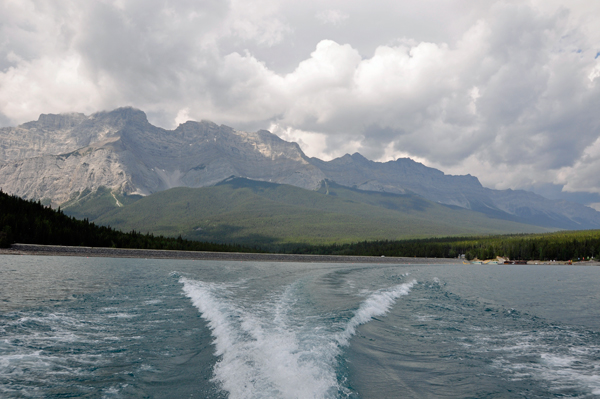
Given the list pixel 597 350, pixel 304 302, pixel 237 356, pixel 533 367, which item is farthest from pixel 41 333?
pixel 597 350

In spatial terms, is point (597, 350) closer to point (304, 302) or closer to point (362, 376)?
point (362, 376)

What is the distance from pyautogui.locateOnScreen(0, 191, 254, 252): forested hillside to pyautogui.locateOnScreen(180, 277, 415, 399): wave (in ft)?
239

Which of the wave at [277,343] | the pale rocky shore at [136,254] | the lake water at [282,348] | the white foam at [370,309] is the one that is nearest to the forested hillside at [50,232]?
the pale rocky shore at [136,254]

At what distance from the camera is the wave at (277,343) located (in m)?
9.91

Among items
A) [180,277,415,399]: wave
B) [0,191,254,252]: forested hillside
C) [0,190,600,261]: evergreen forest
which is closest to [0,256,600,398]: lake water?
[180,277,415,399]: wave

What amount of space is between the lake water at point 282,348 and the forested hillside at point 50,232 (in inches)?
2731

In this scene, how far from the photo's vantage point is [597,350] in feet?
48.3

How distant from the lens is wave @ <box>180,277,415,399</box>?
390 inches

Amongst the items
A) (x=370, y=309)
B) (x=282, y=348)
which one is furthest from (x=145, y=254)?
(x=282, y=348)

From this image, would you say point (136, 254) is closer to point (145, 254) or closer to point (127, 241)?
point (145, 254)

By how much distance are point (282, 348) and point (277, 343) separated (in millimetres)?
760

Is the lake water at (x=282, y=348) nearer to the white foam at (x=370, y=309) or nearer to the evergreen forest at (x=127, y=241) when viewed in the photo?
the white foam at (x=370, y=309)

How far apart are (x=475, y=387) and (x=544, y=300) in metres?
25.3

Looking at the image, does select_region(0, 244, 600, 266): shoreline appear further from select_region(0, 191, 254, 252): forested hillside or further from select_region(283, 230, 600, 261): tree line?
select_region(283, 230, 600, 261): tree line
